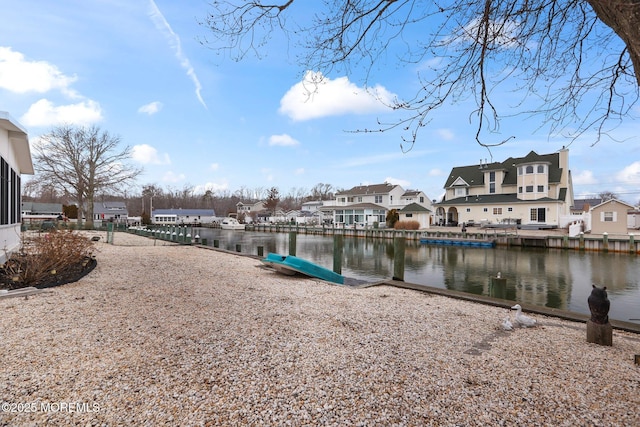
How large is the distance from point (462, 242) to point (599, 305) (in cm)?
2579

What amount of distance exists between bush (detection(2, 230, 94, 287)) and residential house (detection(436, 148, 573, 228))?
36.9m

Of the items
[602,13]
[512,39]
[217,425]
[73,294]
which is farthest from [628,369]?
[73,294]

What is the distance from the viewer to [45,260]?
735 centimetres

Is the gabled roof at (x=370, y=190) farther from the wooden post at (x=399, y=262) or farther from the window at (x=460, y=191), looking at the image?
the wooden post at (x=399, y=262)

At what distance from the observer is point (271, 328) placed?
4602 mm

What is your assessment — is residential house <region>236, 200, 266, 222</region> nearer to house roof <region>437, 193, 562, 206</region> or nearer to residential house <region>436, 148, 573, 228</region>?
residential house <region>436, 148, 573, 228</region>

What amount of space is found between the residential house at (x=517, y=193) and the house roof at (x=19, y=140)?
38.1 meters

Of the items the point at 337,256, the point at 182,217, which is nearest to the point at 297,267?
the point at 337,256

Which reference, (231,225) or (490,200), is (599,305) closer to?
(490,200)

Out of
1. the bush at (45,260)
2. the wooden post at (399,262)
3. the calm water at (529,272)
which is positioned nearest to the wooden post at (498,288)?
the calm water at (529,272)

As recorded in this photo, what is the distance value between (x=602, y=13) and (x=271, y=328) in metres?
4.61

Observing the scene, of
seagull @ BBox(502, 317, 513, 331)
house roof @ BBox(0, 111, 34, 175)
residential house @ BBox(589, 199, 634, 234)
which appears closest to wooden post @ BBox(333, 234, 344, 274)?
seagull @ BBox(502, 317, 513, 331)

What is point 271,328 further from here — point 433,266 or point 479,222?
point 479,222

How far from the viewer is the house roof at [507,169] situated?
37531mm
